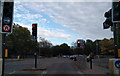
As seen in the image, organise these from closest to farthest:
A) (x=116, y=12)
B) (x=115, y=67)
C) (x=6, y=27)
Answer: (x=116, y=12), (x=115, y=67), (x=6, y=27)

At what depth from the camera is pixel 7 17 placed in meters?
8.59

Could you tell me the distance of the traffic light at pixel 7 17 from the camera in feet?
27.9

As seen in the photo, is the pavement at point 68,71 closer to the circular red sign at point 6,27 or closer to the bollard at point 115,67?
the bollard at point 115,67

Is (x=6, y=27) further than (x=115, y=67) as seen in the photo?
Yes

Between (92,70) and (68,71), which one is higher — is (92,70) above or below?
above

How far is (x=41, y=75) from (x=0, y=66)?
4386 millimetres

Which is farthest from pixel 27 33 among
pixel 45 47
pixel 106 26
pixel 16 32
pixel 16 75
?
pixel 106 26

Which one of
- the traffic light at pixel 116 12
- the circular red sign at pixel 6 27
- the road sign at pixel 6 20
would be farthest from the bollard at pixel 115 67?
the road sign at pixel 6 20

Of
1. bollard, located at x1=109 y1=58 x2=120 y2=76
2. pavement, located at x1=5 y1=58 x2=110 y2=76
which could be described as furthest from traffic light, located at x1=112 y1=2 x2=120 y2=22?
pavement, located at x1=5 y1=58 x2=110 y2=76

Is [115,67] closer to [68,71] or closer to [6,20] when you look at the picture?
[6,20]

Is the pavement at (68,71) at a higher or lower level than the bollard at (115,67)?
lower

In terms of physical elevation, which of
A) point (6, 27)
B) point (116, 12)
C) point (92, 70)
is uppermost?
point (116, 12)

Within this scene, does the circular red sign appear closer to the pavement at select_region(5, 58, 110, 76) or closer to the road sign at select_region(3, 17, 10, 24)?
the road sign at select_region(3, 17, 10, 24)

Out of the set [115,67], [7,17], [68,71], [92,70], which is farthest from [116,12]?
[68,71]
